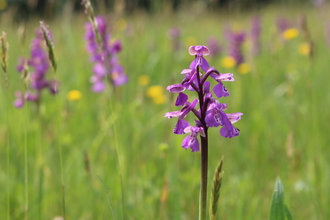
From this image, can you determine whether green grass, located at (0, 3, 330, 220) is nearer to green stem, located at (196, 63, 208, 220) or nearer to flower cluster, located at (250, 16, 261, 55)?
green stem, located at (196, 63, 208, 220)

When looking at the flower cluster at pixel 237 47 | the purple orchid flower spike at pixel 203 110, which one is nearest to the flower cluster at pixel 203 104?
the purple orchid flower spike at pixel 203 110

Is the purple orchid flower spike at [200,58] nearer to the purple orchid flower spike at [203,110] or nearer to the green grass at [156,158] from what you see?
the purple orchid flower spike at [203,110]

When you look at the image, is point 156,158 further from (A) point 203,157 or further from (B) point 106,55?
(A) point 203,157

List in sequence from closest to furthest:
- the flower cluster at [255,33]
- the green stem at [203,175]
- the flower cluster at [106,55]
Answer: the green stem at [203,175], the flower cluster at [106,55], the flower cluster at [255,33]

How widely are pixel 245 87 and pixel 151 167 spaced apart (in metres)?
2.36

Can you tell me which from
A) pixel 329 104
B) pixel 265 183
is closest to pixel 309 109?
Result: pixel 329 104

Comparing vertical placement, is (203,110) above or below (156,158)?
below

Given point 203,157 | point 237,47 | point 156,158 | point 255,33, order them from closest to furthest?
point 203,157 < point 156,158 < point 237,47 < point 255,33

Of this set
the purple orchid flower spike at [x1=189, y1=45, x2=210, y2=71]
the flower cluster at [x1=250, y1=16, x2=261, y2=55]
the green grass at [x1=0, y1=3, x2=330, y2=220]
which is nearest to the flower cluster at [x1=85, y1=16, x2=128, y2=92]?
the green grass at [x1=0, y1=3, x2=330, y2=220]

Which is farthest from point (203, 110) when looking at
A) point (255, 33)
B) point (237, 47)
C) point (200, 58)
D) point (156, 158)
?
point (255, 33)

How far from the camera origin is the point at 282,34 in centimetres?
577

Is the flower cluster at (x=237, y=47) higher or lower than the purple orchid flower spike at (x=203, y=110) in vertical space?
higher

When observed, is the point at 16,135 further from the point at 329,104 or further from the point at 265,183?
the point at 329,104

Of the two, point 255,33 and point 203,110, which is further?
point 255,33
